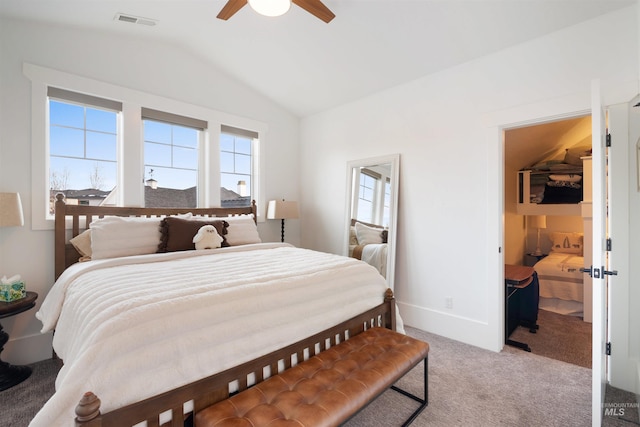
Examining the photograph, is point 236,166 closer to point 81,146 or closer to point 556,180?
point 81,146

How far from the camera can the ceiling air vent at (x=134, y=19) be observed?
8.65 ft

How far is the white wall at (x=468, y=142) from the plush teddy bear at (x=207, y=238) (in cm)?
201

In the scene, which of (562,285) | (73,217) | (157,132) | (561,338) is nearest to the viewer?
(73,217)

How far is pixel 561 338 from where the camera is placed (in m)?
2.87

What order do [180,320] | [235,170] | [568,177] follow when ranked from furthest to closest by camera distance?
1. [568,177]
2. [235,170]
3. [180,320]

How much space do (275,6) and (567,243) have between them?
5.36 meters

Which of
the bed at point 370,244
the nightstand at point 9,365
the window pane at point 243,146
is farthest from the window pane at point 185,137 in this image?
the bed at point 370,244

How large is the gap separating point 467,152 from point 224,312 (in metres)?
2.61

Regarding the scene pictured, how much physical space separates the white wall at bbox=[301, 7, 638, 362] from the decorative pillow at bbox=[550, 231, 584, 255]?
9.79 feet

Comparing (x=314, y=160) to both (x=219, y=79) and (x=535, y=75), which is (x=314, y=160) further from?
(x=535, y=75)

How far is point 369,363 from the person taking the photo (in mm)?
1588

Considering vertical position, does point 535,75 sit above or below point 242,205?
above

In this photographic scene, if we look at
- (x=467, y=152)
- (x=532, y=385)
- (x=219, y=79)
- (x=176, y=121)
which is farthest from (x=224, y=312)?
(x=219, y=79)

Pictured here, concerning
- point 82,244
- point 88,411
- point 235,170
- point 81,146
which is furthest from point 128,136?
point 88,411
